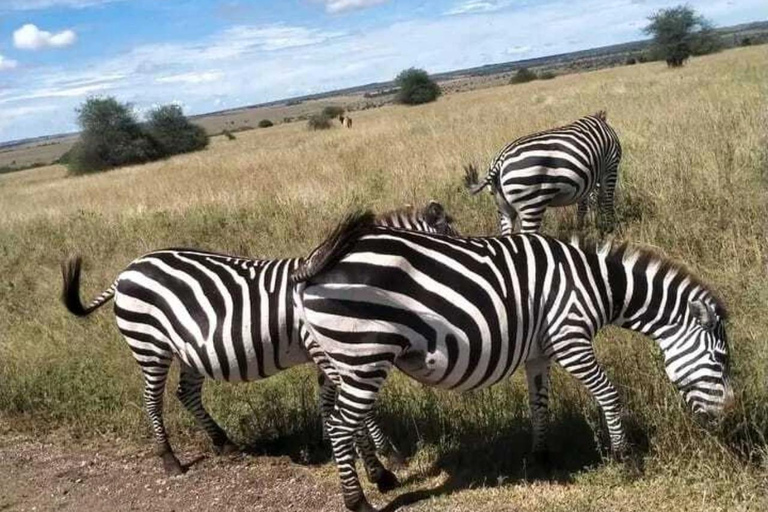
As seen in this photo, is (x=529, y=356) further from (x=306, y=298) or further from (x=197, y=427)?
(x=197, y=427)

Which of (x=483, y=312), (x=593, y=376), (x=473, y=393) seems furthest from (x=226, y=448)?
(x=593, y=376)

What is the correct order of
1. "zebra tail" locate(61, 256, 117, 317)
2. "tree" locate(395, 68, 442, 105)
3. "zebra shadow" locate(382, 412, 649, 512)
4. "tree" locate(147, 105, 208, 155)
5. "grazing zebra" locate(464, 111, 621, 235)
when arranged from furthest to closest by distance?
1. "tree" locate(395, 68, 442, 105)
2. "tree" locate(147, 105, 208, 155)
3. "grazing zebra" locate(464, 111, 621, 235)
4. "zebra tail" locate(61, 256, 117, 317)
5. "zebra shadow" locate(382, 412, 649, 512)

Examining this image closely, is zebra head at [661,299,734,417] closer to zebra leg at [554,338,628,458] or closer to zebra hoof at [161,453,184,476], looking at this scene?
zebra leg at [554,338,628,458]

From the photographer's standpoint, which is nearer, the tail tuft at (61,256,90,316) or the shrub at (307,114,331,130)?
the tail tuft at (61,256,90,316)

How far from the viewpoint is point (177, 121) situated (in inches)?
2084

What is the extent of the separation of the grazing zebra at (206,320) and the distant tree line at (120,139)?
44254 millimetres

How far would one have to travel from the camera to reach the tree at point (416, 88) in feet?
207

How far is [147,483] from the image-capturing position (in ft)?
16.1

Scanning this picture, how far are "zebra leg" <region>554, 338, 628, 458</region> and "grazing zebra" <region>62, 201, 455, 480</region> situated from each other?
57.6 inches

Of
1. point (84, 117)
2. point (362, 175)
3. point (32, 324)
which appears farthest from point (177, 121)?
point (32, 324)

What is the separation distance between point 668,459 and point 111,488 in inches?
142

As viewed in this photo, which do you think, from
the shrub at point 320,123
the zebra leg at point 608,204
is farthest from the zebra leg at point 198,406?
the shrub at point 320,123

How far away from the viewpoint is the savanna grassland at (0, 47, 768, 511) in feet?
13.1

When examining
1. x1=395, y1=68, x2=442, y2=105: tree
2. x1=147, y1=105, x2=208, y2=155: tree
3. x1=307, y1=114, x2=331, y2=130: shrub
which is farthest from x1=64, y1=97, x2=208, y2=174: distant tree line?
x1=395, y1=68, x2=442, y2=105: tree
